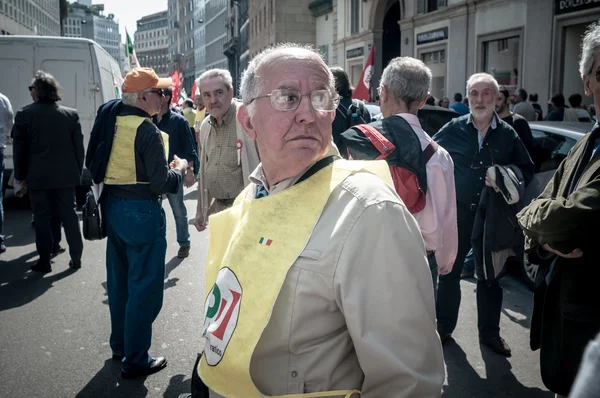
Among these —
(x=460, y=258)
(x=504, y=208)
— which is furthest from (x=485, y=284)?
(x=504, y=208)

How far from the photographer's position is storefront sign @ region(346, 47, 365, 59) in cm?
2819

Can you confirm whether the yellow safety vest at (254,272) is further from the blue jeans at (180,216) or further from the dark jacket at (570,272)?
the blue jeans at (180,216)

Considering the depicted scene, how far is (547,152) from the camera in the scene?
6047mm

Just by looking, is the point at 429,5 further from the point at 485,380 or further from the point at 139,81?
the point at 485,380

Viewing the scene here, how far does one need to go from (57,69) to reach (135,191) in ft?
25.3

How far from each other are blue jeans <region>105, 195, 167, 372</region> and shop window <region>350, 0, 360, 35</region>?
2654 cm

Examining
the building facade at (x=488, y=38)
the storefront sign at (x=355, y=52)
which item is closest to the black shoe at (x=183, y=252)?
the building facade at (x=488, y=38)

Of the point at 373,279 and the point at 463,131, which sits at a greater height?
the point at 463,131

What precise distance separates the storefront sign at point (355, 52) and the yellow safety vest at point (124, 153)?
25223mm

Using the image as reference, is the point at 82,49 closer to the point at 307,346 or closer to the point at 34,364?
the point at 34,364

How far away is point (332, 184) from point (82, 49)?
10.2 meters

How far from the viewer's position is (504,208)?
438 centimetres

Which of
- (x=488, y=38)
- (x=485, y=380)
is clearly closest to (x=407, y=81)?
(x=485, y=380)

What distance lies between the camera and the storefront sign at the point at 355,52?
28191 millimetres
